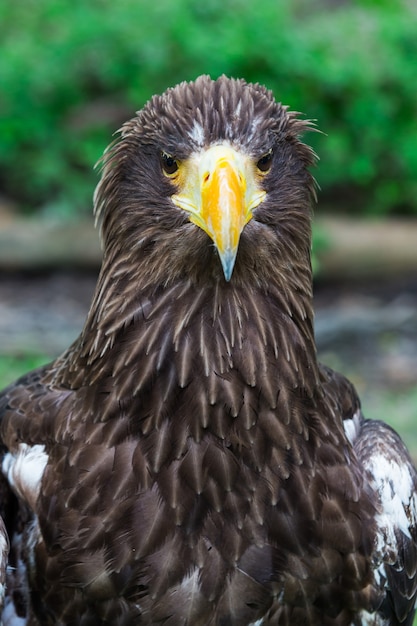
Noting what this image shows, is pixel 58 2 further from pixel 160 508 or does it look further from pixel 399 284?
pixel 160 508

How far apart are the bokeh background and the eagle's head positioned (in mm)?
4637

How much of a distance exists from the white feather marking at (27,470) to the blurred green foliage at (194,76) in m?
5.14

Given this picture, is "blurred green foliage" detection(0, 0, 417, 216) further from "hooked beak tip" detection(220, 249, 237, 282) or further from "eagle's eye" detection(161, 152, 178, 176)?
"hooked beak tip" detection(220, 249, 237, 282)

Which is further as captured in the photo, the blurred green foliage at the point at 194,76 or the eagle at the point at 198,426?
the blurred green foliage at the point at 194,76

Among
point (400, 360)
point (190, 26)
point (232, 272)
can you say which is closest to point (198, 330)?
point (232, 272)

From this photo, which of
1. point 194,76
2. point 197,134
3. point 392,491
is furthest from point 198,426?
point 194,76

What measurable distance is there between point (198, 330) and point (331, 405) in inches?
22.0

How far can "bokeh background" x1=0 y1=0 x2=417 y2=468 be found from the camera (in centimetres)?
818

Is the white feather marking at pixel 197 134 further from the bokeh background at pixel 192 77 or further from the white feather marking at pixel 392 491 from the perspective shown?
the bokeh background at pixel 192 77

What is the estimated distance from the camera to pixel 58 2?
883 centimetres

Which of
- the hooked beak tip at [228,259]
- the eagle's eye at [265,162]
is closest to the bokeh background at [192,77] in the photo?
the eagle's eye at [265,162]

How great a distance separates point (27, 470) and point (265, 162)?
1177mm

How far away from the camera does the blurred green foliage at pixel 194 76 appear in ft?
26.9

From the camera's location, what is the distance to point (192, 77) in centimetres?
811
